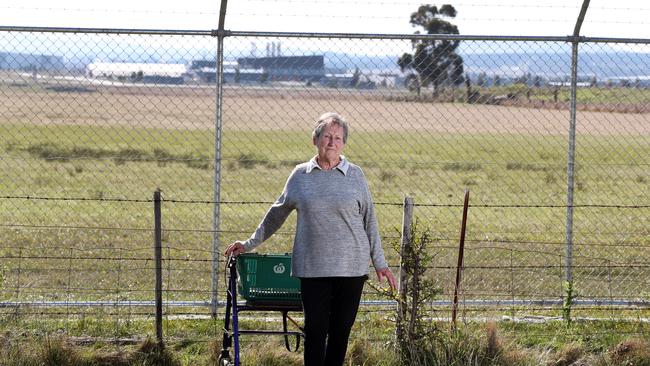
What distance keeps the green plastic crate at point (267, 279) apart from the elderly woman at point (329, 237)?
35 centimetres

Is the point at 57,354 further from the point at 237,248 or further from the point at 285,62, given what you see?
the point at 285,62

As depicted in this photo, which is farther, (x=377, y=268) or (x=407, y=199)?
(x=407, y=199)

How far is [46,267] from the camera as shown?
1012 centimetres

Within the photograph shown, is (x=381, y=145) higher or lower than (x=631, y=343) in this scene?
higher

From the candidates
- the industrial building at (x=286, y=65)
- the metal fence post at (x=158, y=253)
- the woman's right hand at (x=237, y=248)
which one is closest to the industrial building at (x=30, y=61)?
the industrial building at (x=286, y=65)

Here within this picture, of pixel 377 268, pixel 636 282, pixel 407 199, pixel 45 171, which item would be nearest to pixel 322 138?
pixel 377 268

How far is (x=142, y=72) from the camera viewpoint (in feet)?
28.6

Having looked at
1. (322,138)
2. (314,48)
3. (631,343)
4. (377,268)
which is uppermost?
(314,48)

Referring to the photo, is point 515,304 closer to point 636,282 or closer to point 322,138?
point 636,282

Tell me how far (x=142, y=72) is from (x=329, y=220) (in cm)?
341

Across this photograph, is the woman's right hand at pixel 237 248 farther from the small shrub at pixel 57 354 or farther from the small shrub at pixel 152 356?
the small shrub at pixel 57 354

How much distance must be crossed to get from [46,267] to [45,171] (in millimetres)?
9022

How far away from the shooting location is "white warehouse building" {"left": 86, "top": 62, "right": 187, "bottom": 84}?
8680 millimetres

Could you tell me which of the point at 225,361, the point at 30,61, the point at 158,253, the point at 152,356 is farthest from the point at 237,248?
the point at 30,61
